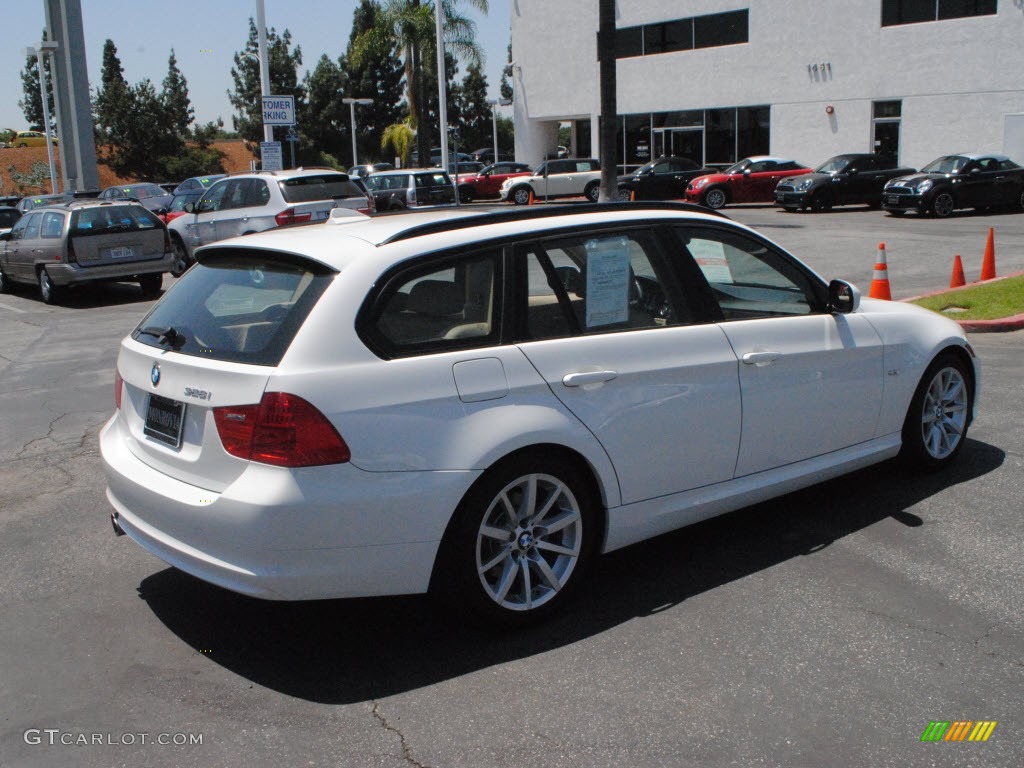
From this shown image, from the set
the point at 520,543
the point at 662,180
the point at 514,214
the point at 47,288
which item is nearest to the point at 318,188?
the point at 47,288

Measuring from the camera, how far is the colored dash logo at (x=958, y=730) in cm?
339

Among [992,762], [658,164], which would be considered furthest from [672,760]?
[658,164]

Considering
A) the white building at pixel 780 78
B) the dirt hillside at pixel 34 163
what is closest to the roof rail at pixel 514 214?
the white building at pixel 780 78

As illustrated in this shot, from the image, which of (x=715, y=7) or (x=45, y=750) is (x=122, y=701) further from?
(x=715, y=7)

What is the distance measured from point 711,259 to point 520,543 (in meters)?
1.80

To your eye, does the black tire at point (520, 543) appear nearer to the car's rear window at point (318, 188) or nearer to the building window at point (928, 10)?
the car's rear window at point (318, 188)

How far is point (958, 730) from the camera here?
3.43 meters

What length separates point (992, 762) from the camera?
3.26 m

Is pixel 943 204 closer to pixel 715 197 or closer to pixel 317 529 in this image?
pixel 715 197

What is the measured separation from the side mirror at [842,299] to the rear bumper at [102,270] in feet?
44.8

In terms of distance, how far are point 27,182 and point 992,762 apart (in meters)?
75.1

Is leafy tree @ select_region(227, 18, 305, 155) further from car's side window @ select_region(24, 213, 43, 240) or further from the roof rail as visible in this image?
the roof rail

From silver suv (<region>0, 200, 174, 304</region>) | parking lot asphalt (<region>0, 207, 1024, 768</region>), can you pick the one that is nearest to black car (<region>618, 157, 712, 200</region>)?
silver suv (<region>0, 200, 174, 304</region>)

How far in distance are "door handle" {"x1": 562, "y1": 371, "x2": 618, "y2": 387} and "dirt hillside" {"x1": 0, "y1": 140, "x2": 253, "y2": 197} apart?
64913mm
